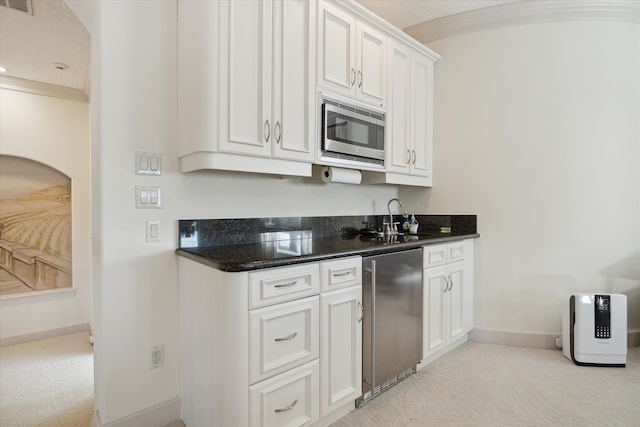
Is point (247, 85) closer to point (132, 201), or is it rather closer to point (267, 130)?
point (267, 130)

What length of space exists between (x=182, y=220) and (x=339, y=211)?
130 cm

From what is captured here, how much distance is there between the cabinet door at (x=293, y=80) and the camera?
6.17 ft

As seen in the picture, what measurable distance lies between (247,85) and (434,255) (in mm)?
1709

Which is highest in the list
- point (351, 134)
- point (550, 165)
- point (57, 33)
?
point (57, 33)

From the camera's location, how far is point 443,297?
2.56m

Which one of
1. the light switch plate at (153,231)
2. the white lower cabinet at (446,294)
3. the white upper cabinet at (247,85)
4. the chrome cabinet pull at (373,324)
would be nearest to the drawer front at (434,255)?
the white lower cabinet at (446,294)

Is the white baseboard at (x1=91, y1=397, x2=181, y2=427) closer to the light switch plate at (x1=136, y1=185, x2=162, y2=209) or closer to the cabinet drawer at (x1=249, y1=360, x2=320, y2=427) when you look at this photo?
A: the cabinet drawer at (x1=249, y1=360, x2=320, y2=427)

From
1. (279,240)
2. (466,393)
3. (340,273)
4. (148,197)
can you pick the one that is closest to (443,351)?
(466,393)

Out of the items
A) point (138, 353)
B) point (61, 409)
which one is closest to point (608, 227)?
point (138, 353)

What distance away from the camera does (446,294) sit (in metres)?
2.60

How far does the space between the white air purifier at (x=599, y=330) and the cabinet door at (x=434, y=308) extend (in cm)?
99

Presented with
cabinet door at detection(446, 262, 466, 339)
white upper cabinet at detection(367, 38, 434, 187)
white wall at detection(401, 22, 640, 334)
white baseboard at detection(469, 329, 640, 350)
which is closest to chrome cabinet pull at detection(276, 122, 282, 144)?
white upper cabinet at detection(367, 38, 434, 187)

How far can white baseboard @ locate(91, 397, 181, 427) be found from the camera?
170 cm

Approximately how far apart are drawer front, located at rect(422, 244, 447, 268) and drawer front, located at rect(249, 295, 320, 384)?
103 cm
